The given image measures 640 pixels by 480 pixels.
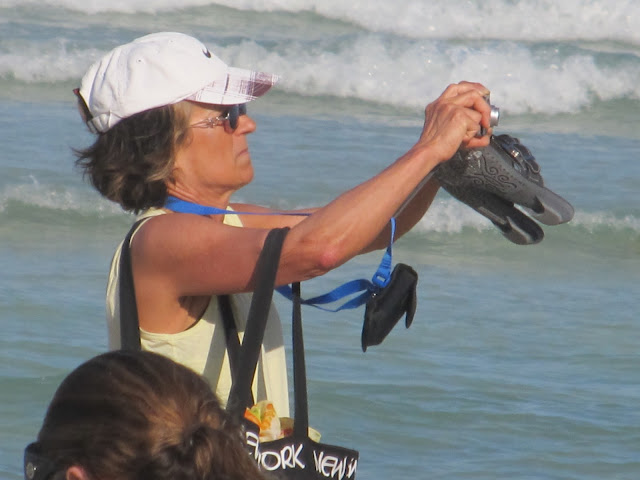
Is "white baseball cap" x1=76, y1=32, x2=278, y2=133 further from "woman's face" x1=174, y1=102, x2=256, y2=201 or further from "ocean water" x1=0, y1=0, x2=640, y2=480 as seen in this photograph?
"ocean water" x1=0, y1=0, x2=640, y2=480

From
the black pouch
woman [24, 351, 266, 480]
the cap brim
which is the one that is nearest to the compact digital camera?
the black pouch

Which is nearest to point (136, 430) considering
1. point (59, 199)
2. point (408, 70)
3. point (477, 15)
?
point (59, 199)

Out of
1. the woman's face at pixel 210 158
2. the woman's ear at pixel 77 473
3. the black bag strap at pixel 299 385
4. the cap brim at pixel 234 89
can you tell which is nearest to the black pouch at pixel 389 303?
the black bag strap at pixel 299 385

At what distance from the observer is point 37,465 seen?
1.57m

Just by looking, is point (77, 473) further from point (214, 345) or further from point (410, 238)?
point (410, 238)

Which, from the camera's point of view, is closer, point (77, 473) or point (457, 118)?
point (77, 473)

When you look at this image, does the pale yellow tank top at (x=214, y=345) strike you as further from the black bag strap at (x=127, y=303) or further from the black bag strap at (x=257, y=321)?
the black bag strap at (x=257, y=321)

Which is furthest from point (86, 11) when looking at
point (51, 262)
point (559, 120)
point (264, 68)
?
point (51, 262)

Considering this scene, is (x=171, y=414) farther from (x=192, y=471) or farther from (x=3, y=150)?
(x=3, y=150)

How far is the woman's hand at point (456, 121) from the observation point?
91.0 inches

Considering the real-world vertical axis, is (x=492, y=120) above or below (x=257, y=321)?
above

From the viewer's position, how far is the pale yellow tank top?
2.34 m

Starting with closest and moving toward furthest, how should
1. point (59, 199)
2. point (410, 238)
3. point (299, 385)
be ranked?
point (299, 385)
point (410, 238)
point (59, 199)

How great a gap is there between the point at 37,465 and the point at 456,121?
112 cm
